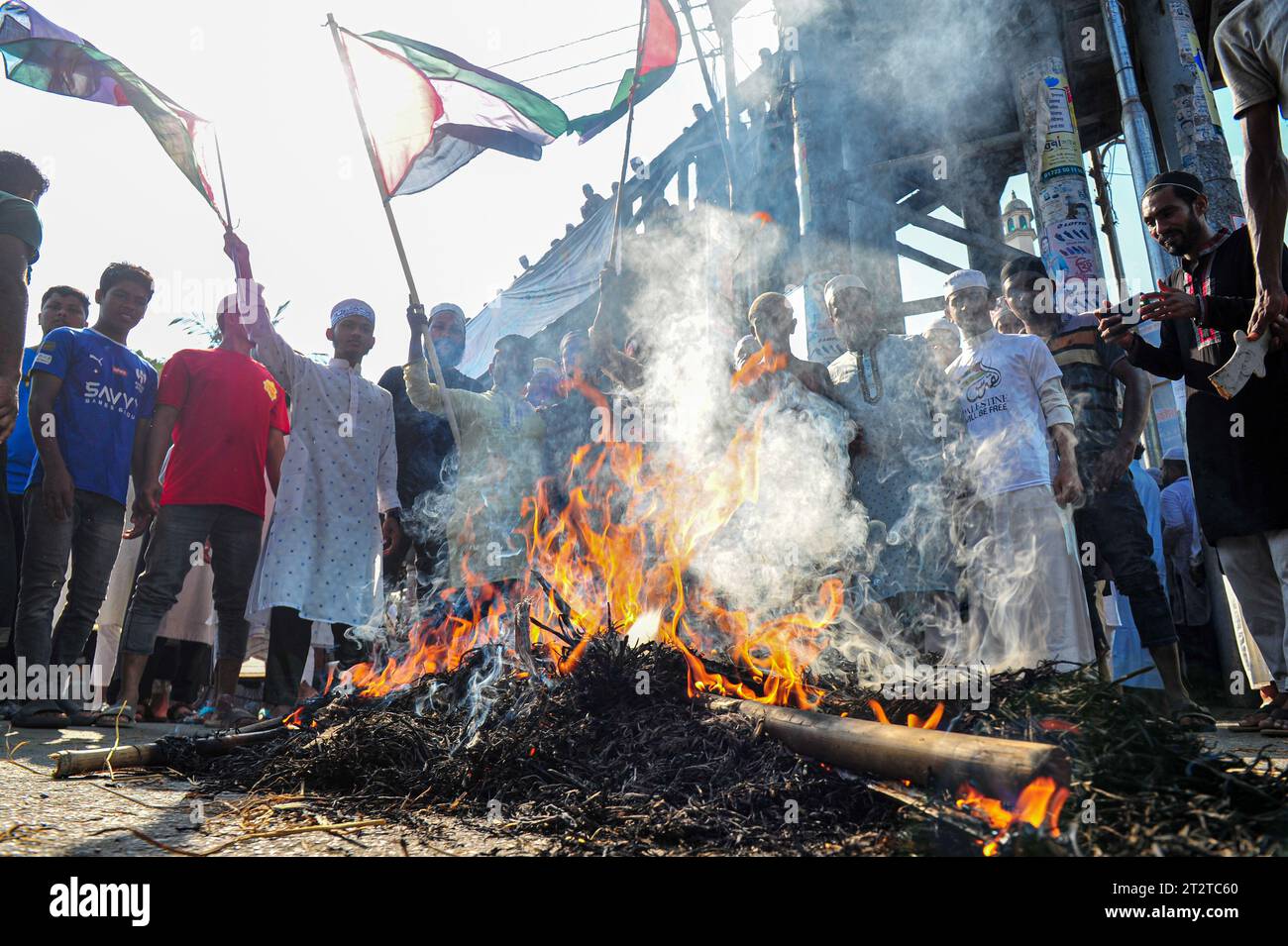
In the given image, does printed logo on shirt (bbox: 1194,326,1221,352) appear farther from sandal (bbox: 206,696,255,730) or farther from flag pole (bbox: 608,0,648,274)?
sandal (bbox: 206,696,255,730)

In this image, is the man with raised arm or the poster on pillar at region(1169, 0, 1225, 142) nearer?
the man with raised arm

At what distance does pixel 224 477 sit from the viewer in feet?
15.3

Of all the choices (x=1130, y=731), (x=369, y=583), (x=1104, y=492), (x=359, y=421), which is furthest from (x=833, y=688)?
(x=359, y=421)

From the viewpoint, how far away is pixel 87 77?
4992 mm

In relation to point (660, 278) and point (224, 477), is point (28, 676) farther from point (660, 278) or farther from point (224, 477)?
point (660, 278)

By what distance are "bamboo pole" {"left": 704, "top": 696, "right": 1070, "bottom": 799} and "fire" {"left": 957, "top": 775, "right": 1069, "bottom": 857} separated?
0.02 metres

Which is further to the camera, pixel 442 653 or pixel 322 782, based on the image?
pixel 442 653

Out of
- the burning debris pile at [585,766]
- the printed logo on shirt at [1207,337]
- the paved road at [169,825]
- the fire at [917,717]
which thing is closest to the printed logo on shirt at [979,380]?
the printed logo on shirt at [1207,337]

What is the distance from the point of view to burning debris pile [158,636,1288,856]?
1707 millimetres

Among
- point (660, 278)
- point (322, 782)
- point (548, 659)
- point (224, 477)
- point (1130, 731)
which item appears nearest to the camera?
point (1130, 731)

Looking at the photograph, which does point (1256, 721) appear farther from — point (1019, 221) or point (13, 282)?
→ point (1019, 221)

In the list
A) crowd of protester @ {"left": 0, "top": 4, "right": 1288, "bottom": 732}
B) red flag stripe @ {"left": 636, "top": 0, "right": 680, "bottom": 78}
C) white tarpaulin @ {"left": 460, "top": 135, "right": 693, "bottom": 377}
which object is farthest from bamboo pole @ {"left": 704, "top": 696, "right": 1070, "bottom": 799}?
white tarpaulin @ {"left": 460, "top": 135, "right": 693, "bottom": 377}

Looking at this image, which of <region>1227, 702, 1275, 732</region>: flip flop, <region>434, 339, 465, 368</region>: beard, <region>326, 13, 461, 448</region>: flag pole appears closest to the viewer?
<region>1227, 702, 1275, 732</region>: flip flop

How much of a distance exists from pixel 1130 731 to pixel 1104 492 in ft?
8.74
